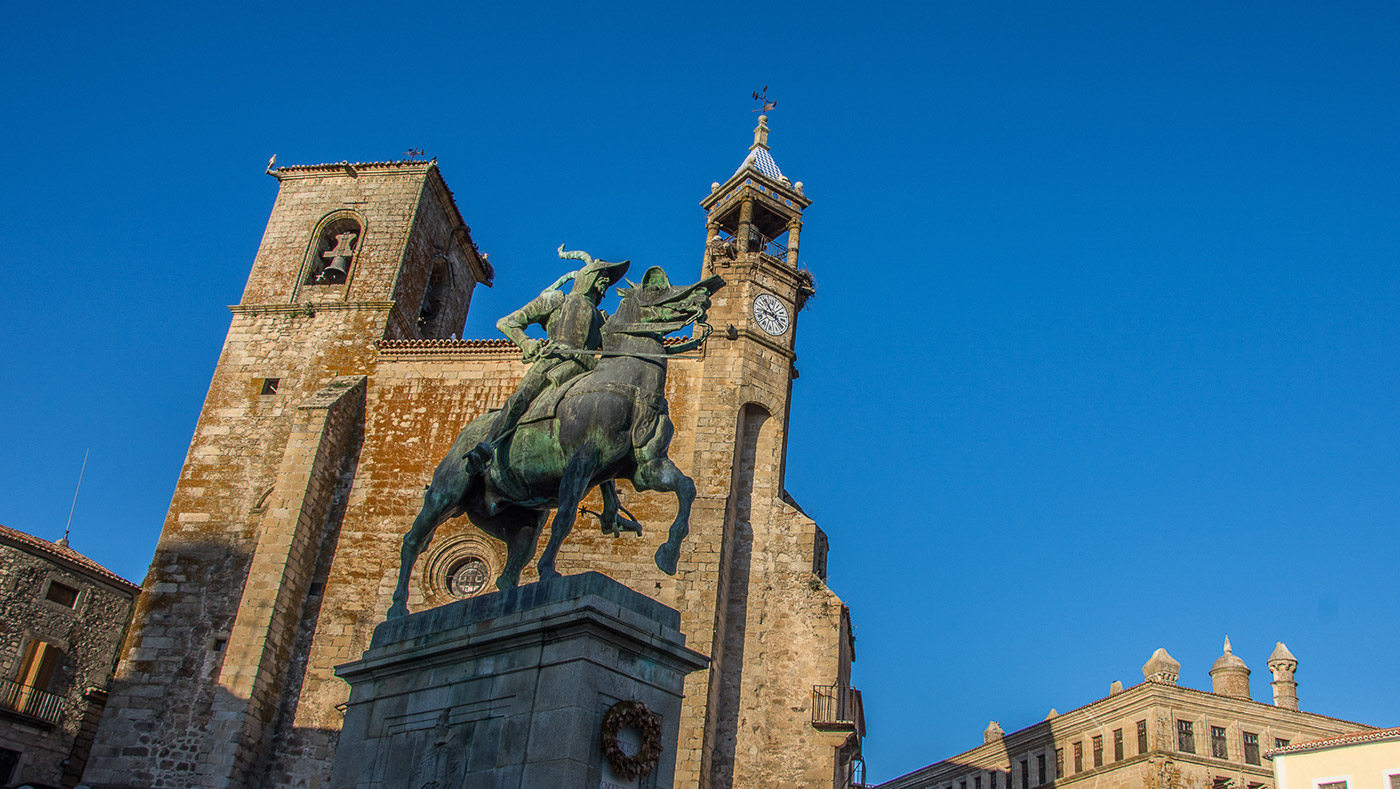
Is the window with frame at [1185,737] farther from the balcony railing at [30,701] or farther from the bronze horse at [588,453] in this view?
the bronze horse at [588,453]

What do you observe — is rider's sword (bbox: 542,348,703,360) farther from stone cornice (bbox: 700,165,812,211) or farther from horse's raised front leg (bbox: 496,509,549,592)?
stone cornice (bbox: 700,165,812,211)

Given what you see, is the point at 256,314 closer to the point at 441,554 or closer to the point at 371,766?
the point at 441,554

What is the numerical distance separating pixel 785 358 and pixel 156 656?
12.6 meters

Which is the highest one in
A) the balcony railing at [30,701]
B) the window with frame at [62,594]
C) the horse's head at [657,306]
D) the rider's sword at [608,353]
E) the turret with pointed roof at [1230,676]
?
the turret with pointed roof at [1230,676]

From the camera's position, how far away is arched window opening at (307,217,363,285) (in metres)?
25.6

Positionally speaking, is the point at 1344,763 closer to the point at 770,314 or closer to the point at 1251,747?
the point at 1251,747

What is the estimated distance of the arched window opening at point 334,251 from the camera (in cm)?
2562

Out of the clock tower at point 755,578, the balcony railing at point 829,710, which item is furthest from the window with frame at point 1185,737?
the balcony railing at point 829,710

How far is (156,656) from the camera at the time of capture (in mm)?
21016

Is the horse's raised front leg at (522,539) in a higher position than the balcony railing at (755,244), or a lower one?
lower

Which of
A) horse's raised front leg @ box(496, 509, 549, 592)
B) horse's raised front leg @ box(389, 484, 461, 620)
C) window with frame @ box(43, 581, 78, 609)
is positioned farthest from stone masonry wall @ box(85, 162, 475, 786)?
horse's raised front leg @ box(496, 509, 549, 592)

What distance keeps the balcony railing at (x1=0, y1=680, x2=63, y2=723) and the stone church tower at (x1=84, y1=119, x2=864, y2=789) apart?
177 inches

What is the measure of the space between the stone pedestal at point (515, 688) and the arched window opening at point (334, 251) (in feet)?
60.6

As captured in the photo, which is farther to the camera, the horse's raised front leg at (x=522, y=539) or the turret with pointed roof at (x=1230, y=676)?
the turret with pointed roof at (x=1230, y=676)
